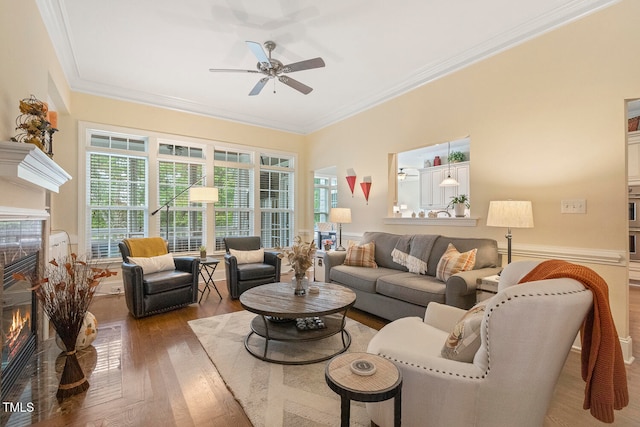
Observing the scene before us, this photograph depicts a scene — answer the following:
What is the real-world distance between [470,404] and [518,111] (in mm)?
3034

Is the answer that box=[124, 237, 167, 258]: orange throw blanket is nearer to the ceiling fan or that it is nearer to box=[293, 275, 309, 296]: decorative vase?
box=[293, 275, 309, 296]: decorative vase

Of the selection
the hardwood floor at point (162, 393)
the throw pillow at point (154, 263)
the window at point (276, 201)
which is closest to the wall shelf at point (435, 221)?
the hardwood floor at point (162, 393)

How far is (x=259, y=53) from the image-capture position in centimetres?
290

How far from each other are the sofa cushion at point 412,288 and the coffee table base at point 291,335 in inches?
26.2

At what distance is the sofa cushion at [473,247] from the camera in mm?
3186

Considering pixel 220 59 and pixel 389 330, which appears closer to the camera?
pixel 389 330

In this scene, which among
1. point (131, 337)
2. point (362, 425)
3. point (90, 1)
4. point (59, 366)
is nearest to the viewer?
point (362, 425)

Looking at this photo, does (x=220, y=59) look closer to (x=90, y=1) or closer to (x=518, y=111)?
(x=90, y=1)

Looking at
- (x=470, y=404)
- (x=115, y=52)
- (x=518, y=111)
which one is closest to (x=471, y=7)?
(x=518, y=111)

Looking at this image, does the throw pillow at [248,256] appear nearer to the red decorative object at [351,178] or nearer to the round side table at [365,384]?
the red decorative object at [351,178]

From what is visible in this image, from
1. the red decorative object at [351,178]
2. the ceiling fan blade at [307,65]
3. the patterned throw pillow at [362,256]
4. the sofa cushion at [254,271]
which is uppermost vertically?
the ceiling fan blade at [307,65]

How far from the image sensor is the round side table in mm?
1193

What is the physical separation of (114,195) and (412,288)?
463cm

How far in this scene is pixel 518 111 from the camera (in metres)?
3.18
